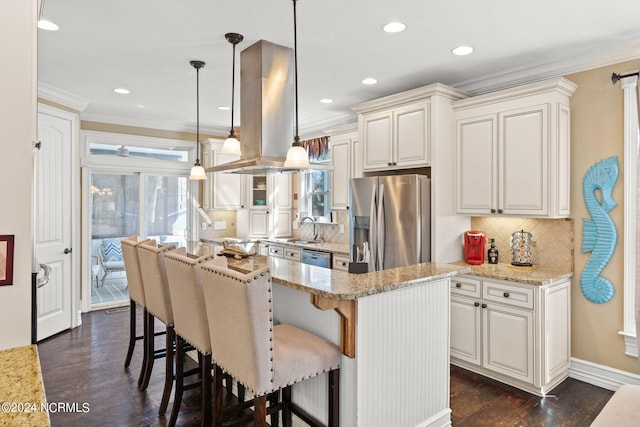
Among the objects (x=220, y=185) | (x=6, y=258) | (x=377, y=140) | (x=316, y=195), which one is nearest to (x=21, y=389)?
(x=6, y=258)

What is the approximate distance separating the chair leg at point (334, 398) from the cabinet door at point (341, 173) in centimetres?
299

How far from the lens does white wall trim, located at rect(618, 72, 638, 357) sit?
297 centimetres

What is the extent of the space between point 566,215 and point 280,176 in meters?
4.01

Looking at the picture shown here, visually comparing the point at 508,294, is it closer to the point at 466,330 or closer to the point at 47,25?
the point at 466,330

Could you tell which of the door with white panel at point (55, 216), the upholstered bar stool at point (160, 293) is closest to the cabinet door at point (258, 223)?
the door with white panel at point (55, 216)

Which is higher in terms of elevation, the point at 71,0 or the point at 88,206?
the point at 71,0

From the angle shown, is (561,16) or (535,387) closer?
(561,16)

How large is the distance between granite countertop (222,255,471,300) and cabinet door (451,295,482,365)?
1103mm

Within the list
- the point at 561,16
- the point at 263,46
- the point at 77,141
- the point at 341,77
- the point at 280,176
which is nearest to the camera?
the point at 561,16

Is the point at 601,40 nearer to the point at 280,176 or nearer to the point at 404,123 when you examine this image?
the point at 404,123

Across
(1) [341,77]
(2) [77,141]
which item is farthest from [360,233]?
(2) [77,141]

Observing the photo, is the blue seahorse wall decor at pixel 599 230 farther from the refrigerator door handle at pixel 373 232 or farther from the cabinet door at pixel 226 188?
the cabinet door at pixel 226 188

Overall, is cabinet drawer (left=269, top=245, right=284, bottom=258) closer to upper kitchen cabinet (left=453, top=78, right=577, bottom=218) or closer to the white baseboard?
upper kitchen cabinet (left=453, top=78, right=577, bottom=218)

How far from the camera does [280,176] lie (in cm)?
618
